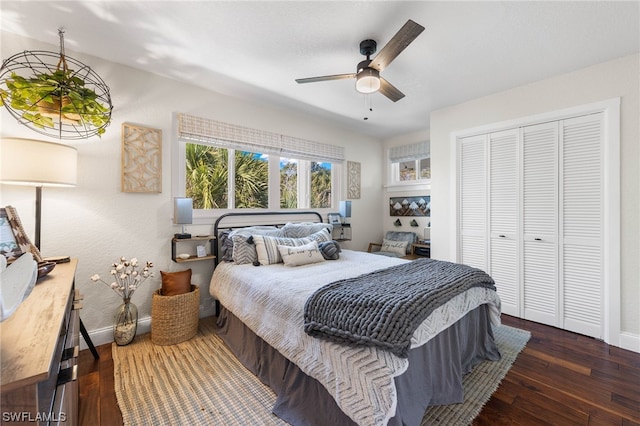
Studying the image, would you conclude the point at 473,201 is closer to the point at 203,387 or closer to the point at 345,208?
the point at 345,208

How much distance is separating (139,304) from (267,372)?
63.0 inches

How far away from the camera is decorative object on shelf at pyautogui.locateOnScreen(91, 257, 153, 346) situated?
2.38m

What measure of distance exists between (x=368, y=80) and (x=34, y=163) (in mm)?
2386

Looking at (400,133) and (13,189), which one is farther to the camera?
(400,133)

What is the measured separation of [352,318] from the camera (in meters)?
1.41

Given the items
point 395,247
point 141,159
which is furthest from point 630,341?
point 141,159

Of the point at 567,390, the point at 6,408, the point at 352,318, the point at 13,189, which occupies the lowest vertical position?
the point at 567,390

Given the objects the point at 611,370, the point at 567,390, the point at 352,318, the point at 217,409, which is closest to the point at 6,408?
the point at 352,318

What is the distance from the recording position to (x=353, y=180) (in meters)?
4.64

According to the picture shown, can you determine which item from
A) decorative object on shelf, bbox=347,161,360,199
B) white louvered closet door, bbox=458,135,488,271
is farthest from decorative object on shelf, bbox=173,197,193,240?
white louvered closet door, bbox=458,135,488,271

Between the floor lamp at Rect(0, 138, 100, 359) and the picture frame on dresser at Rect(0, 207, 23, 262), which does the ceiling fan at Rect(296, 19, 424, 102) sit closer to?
the floor lamp at Rect(0, 138, 100, 359)

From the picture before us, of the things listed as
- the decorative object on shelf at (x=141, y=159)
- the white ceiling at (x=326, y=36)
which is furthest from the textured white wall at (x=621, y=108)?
the decorative object on shelf at (x=141, y=159)

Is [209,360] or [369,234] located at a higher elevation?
[369,234]

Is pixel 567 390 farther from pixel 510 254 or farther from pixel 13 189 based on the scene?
pixel 13 189
